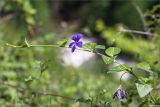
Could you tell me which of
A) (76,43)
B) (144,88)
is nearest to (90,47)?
(76,43)

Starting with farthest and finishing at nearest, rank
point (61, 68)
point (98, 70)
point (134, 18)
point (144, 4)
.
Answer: point (134, 18), point (144, 4), point (98, 70), point (61, 68)

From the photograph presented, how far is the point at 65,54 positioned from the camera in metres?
2.53

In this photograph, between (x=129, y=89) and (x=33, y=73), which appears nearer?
(x=129, y=89)

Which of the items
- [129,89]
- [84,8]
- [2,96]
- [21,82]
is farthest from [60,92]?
[84,8]

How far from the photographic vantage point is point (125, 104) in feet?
4.15

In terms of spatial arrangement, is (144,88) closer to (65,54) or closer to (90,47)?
(90,47)

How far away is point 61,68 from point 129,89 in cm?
111

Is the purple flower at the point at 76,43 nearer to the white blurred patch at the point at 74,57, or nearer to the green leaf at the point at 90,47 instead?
the green leaf at the point at 90,47

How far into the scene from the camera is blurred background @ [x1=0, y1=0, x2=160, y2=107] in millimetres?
1478

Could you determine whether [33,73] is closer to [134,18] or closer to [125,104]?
[125,104]

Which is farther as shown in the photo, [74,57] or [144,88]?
[74,57]

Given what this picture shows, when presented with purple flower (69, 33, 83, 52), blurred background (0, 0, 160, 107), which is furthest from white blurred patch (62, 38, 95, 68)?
purple flower (69, 33, 83, 52)

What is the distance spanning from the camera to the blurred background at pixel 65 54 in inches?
58.2

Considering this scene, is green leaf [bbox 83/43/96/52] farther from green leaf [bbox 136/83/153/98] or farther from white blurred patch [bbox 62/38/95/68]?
white blurred patch [bbox 62/38/95/68]
